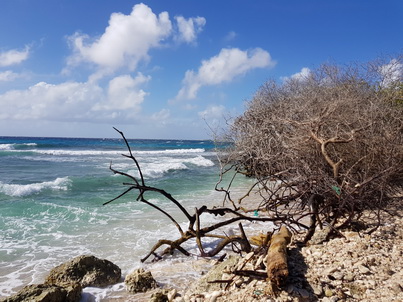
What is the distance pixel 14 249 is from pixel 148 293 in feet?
11.9

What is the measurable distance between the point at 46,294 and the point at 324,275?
3.14m

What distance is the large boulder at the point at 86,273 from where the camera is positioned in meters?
4.42

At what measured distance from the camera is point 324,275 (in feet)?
9.75

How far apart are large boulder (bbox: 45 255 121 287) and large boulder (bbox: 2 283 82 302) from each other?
1.54 ft

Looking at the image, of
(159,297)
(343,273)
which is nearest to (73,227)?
(159,297)

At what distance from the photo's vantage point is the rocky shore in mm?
2715

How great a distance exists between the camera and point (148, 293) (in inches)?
163

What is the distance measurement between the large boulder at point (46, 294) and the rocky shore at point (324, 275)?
0.13 meters

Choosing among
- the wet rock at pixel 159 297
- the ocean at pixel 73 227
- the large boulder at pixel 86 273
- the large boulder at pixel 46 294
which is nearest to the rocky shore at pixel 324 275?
the wet rock at pixel 159 297

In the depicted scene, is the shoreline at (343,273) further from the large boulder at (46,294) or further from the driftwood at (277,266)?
the large boulder at (46,294)

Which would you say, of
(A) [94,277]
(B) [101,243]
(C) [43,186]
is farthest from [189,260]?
(C) [43,186]

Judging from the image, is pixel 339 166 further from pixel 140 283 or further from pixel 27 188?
pixel 27 188

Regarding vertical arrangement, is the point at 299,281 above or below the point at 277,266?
below

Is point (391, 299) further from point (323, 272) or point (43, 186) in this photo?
point (43, 186)
